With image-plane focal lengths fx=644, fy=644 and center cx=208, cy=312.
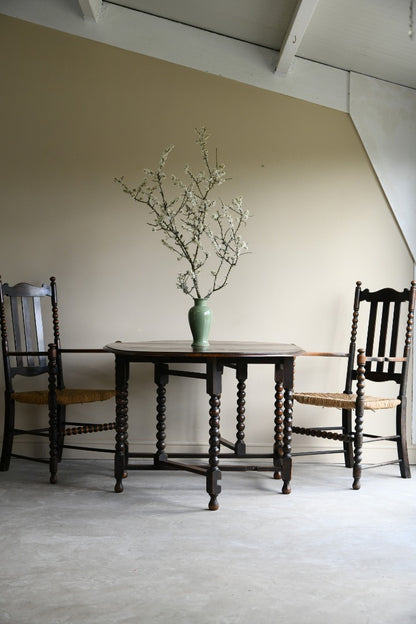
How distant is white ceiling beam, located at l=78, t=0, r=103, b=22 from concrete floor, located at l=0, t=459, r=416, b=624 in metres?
3.01

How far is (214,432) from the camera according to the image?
3.22 metres

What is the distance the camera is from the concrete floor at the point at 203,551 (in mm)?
2039

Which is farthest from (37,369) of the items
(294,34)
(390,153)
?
(390,153)

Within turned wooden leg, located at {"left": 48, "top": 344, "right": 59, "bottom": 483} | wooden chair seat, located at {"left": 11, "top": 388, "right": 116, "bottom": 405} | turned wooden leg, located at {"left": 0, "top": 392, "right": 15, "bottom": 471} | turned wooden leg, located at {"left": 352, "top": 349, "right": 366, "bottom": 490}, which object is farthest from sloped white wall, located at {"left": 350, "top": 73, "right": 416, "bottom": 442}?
turned wooden leg, located at {"left": 0, "top": 392, "right": 15, "bottom": 471}

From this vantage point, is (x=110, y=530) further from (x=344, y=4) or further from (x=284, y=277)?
(x=344, y=4)

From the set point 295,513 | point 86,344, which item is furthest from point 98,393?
point 295,513

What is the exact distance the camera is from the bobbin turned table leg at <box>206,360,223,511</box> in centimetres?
320

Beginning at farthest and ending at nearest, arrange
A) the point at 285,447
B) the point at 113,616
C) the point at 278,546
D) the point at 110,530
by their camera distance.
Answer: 1. the point at 285,447
2. the point at 110,530
3. the point at 278,546
4. the point at 113,616

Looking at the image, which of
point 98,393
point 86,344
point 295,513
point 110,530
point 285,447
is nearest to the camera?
point 110,530

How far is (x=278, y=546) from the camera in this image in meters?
2.64

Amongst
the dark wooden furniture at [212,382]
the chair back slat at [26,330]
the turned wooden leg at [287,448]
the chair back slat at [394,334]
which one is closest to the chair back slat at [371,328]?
the chair back slat at [394,334]

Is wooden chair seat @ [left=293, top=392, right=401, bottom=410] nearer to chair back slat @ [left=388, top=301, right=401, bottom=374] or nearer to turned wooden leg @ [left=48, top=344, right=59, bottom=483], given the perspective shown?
chair back slat @ [left=388, top=301, right=401, bottom=374]

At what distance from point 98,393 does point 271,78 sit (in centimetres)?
243

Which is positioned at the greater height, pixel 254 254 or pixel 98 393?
pixel 254 254
